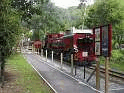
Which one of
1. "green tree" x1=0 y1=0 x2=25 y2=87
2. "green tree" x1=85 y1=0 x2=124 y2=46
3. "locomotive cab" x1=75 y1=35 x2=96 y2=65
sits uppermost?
"green tree" x1=85 y1=0 x2=124 y2=46

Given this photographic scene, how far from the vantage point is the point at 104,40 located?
19.5 ft

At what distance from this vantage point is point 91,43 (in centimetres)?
1661

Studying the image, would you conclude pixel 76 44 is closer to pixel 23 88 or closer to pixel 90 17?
pixel 90 17

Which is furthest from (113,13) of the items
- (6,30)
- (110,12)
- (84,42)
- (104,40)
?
(104,40)

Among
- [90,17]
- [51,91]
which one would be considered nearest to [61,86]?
[51,91]

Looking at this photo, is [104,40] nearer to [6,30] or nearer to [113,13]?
[6,30]

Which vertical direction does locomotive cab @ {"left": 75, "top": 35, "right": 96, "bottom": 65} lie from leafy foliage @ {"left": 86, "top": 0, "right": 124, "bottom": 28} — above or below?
below

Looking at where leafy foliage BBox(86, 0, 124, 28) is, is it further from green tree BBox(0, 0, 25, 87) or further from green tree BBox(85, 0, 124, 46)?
green tree BBox(0, 0, 25, 87)

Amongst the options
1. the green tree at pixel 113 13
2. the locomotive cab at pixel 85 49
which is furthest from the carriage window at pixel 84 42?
the green tree at pixel 113 13

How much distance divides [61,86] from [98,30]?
3.64 metres

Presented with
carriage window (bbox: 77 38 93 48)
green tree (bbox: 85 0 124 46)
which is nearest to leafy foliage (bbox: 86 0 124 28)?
green tree (bbox: 85 0 124 46)

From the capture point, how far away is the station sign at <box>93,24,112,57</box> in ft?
18.7

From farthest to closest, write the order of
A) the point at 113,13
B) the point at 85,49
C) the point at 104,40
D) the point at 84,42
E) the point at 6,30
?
the point at 113,13 → the point at 84,42 → the point at 85,49 → the point at 6,30 → the point at 104,40

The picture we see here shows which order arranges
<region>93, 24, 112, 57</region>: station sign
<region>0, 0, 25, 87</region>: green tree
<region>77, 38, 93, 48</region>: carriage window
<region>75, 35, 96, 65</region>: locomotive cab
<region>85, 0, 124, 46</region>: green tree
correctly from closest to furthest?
<region>93, 24, 112, 57</region>: station sign
<region>0, 0, 25, 87</region>: green tree
<region>75, 35, 96, 65</region>: locomotive cab
<region>77, 38, 93, 48</region>: carriage window
<region>85, 0, 124, 46</region>: green tree
